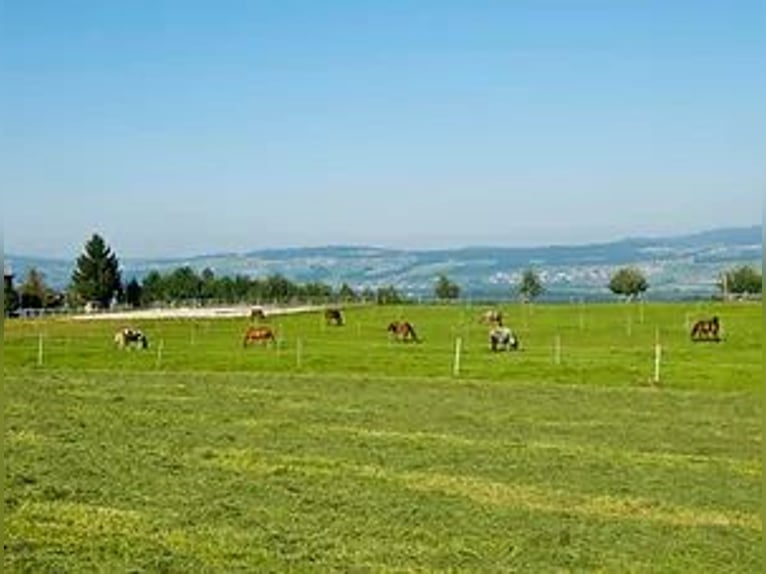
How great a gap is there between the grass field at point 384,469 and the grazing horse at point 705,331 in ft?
46.8

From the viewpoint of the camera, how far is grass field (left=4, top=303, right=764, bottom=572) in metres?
11.9

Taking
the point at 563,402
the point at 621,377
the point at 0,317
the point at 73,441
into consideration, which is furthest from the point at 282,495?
the point at 621,377

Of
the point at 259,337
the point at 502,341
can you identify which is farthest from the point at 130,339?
the point at 502,341

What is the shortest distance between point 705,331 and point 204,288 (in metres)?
86.9

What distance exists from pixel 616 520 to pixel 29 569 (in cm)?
660

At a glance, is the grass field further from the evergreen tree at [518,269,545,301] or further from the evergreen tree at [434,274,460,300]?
the evergreen tree at [518,269,545,301]

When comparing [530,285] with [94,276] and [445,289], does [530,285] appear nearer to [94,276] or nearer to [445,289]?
[445,289]

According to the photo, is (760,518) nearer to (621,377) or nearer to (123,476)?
(123,476)

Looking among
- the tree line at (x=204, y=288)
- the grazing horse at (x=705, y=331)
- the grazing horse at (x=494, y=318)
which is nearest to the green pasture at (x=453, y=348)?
the grazing horse at (x=705, y=331)

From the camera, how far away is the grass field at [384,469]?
1186cm

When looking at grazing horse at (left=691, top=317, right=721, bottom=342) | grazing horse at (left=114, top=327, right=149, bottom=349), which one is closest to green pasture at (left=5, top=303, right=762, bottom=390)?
grazing horse at (left=691, top=317, right=721, bottom=342)

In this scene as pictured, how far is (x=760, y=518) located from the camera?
13.7 m

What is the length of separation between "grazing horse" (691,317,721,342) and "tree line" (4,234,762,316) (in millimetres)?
49128

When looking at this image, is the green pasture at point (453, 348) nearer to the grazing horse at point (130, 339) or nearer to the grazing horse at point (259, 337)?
the grazing horse at point (130, 339)
